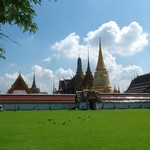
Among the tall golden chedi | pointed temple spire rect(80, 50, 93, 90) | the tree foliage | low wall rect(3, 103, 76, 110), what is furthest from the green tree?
the tall golden chedi

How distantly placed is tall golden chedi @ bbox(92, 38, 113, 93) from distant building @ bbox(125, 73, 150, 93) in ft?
24.1

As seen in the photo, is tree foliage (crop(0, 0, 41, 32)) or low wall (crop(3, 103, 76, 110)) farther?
low wall (crop(3, 103, 76, 110))

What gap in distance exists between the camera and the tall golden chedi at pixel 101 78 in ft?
294

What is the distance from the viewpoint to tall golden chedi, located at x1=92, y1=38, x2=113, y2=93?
8950 cm

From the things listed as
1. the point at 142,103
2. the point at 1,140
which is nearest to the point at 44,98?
the point at 142,103

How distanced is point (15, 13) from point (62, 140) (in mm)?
4751

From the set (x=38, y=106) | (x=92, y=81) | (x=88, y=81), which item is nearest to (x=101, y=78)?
(x=92, y=81)

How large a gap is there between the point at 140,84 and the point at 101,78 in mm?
10586

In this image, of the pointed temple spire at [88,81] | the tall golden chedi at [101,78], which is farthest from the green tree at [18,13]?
the tall golden chedi at [101,78]

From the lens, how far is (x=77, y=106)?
6475 centimetres

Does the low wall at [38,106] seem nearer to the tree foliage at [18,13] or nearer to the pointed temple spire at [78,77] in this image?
the pointed temple spire at [78,77]

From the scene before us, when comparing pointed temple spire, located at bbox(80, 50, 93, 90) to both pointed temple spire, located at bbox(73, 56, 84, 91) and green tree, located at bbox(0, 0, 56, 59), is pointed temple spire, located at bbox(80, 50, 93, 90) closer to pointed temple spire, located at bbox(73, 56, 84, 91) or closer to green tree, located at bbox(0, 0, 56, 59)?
pointed temple spire, located at bbox(73, 56, 84, 91)

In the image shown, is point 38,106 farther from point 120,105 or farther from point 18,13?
point 18,13

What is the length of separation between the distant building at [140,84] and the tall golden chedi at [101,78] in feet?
24.1
